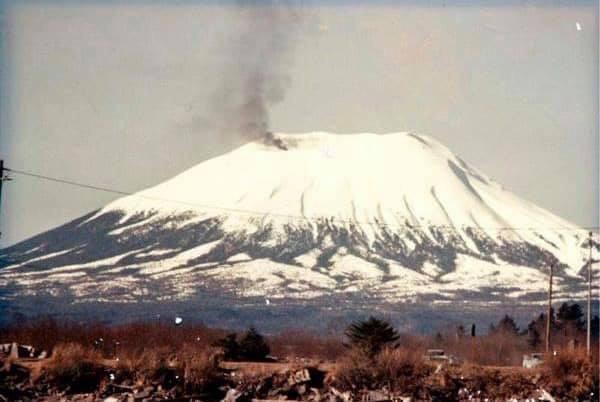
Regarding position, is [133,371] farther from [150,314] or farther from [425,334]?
[150,314]

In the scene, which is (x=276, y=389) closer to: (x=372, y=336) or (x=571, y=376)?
(x=571, y=376)

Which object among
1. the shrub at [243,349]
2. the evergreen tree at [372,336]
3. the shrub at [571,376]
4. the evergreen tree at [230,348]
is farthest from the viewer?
the evergreen tree at [372,336]

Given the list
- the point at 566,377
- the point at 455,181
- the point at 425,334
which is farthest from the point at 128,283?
the point at 566,377

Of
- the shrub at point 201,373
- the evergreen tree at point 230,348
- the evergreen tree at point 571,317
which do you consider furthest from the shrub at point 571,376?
the evergreen tree at point 571,317

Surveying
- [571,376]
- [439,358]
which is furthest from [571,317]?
[571,376]

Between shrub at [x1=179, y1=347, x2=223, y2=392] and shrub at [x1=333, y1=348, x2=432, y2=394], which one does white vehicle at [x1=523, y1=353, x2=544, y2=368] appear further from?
shrub at [x1=179, y1=347, x2=223, y2=392]

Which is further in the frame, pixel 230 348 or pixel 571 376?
pixel 230 348

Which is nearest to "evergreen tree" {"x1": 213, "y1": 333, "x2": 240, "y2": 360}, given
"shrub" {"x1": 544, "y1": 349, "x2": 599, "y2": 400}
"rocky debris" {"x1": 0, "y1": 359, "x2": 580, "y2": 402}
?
"rocky debris" {"x1": 0, "y1": 359, "x2": 580, "y2": 402}

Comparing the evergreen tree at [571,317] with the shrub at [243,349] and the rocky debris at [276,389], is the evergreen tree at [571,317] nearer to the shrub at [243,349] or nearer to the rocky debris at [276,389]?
the shrub at [243,349]
